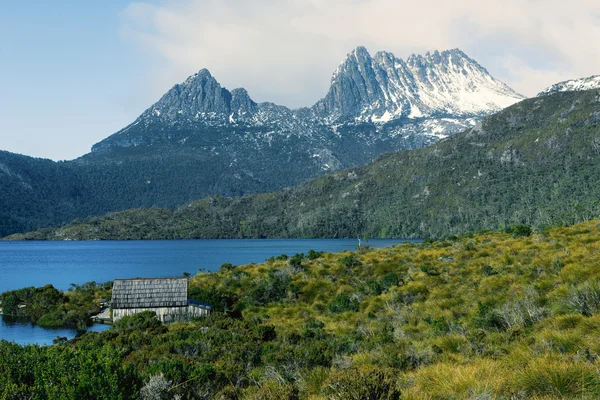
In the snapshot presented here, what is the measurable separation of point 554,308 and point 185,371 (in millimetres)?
11494

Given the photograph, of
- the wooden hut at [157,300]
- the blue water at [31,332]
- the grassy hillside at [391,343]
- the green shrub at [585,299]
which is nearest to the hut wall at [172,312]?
the wooden hut at [157,300]

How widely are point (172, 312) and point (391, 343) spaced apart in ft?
83.1

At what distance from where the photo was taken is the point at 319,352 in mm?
15367

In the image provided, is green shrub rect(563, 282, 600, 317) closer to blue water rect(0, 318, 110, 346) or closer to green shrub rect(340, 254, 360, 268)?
green shrub rect(340, 254, 360, 268)

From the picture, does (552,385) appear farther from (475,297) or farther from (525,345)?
(475,297)

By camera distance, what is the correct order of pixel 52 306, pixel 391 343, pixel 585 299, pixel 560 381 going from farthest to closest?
pixel 52 306
pixel 391 343
pixel 585 299
pixel 560 381

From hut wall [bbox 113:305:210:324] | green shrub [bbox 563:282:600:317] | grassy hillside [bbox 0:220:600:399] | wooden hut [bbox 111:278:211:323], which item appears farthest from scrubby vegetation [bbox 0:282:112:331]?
green shrub [bbox 563:282:600:317]

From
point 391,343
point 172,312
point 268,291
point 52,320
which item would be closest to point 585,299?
point 391,343

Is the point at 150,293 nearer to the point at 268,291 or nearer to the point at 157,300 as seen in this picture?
the point at 157,300

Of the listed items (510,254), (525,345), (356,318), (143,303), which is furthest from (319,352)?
(143,303)

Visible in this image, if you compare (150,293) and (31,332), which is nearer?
(150,293)

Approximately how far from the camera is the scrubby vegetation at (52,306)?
44156 millimetres

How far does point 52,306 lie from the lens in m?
48.8

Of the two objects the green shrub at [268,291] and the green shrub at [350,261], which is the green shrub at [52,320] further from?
the green shrub at [350,261]
